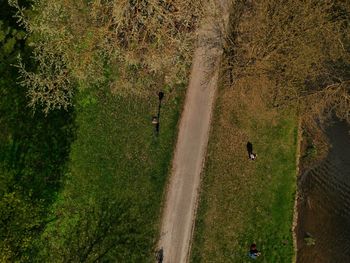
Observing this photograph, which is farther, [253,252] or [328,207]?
[328,207]

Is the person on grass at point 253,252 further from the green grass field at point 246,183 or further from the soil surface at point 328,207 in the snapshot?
the soil surface at point 328,207

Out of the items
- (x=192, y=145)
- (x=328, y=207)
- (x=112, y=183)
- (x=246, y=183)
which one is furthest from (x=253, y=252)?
(x=112, y=183)

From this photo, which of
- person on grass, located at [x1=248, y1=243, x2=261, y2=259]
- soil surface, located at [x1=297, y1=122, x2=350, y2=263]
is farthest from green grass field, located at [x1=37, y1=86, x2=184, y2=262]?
soil surface, located at [x1=297, y1=122, x2=350, y2=263]

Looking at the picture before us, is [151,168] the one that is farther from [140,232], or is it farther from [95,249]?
[95,249]

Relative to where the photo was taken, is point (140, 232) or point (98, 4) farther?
point (140, 232)

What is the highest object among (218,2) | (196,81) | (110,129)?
(218,2)

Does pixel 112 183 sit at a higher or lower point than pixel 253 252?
higher

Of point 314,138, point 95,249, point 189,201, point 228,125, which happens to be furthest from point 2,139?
point 314,138

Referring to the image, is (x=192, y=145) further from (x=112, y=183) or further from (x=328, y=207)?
(x=328, y=207)
